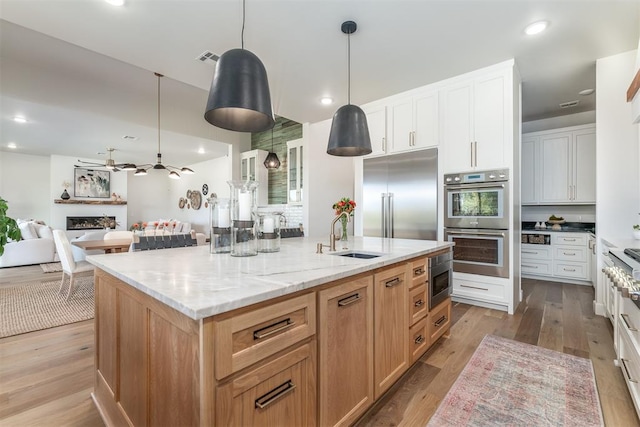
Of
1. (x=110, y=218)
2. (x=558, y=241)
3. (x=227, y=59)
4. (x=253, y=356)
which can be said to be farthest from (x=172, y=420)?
(x=110, y=218)

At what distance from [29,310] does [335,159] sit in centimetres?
464

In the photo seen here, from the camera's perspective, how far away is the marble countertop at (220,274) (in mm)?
872

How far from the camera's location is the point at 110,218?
905cm

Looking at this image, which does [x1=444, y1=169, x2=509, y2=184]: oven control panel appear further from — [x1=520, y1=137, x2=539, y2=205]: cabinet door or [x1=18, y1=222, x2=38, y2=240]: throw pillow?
[x1=18, y1=222, x2=38, y2=240]: throw pillow

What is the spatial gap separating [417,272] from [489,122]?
227 centimetres

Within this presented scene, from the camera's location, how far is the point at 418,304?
1.97 metres

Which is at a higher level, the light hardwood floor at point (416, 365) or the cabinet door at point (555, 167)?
Result: the cabinet door at point (555, 167)

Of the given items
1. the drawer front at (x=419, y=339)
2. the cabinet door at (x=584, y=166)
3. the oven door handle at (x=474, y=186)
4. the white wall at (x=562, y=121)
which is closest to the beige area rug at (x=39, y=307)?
the drawer front at (x=419, y=339)

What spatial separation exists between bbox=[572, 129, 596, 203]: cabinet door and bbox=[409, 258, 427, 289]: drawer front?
4.27 metres

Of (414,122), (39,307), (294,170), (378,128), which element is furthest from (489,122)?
(39,307)

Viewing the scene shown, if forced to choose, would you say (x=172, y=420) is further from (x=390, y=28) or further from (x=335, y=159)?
(x=335, y=159)

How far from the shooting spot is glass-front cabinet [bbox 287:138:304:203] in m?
5.62

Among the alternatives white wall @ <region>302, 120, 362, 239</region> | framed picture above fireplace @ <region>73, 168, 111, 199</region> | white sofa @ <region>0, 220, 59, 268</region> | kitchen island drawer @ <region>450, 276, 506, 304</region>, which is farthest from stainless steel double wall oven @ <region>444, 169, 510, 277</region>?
framed picture above fireplace @ <region>73, 168, 111, 199</region>

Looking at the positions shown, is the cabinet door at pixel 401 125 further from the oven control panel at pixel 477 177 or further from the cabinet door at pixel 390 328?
the cabinet door at pixel 390 328
